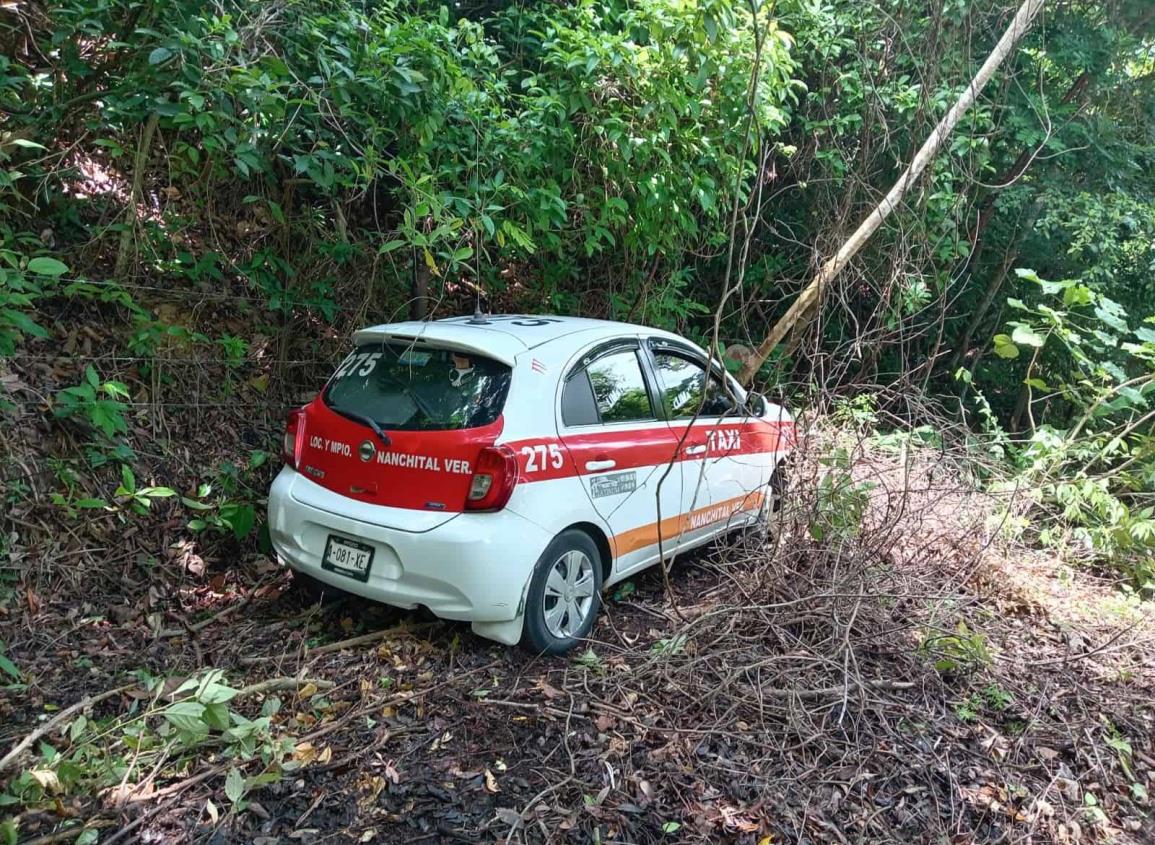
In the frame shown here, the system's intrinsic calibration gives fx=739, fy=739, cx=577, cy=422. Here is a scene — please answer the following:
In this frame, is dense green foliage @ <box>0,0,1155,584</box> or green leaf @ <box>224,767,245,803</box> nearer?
green leaf @ <box>224,767,245,803</box>

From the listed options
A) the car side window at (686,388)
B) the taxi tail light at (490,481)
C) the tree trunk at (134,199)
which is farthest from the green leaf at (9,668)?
the car side window at (686,388)

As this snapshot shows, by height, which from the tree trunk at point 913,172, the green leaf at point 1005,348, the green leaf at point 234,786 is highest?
the tree trunk at point 913,172

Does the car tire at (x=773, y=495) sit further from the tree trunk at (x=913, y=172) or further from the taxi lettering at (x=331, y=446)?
the taxi lettering at (x=331, y=446)

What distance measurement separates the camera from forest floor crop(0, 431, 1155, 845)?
8.48 ft

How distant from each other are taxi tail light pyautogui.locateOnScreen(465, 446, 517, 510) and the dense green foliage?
1240 mm

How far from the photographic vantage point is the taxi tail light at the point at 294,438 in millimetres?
3777

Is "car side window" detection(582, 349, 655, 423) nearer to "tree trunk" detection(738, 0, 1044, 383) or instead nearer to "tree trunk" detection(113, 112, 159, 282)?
"tree trunk" detection(738, 0, 1044, 383)

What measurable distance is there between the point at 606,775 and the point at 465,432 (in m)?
1.52

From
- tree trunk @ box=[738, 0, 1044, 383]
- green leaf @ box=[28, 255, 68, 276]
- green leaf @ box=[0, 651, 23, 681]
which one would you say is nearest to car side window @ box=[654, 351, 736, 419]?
tree trunk @ box=[738, 0, 1044, 383]

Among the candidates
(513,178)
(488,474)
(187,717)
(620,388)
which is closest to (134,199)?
(513,178)

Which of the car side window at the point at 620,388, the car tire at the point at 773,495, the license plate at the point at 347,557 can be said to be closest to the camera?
the license plate at the point at 347,557

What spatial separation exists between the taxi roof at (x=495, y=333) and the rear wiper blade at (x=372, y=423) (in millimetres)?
431

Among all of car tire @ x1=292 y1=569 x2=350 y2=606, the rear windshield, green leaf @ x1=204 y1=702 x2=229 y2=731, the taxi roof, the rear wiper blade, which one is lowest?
→ car tire @ x1=292 y1=569 x2=350 y2=606

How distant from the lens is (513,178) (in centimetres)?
487
